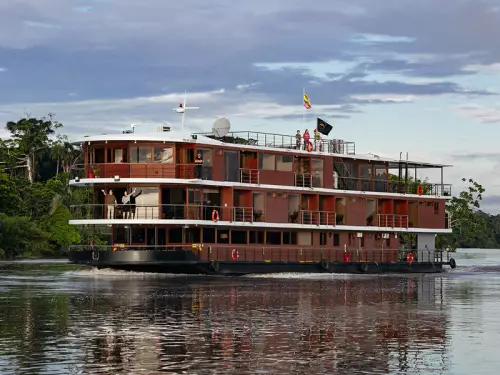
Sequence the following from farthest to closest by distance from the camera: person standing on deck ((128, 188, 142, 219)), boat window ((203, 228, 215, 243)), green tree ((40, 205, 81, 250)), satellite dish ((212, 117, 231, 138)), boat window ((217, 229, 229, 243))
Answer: green tree ((40, 205, 81, 250)), satellite dish ((212, 117, 231, 138)), boat window ((217, 229, 229, 243)), boat window ((203, 228, 215, 243)), person standing on deck ((128, 188, 142, 219))

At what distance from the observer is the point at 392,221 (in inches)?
2371

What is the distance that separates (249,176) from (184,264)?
706 centimetres

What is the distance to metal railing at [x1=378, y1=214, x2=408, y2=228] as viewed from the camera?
59844 mm

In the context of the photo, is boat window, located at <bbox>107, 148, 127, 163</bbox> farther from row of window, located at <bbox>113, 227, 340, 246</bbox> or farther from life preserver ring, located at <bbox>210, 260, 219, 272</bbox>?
life preserver ring, located at <bbox>210, 260, 219, 272</bbox>

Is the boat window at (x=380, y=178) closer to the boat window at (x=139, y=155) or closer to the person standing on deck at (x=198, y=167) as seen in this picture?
the person standing on deck at (x=198, y=167)

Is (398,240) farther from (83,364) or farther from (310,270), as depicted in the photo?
(83,364)

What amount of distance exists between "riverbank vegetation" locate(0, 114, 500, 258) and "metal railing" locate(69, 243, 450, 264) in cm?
2599

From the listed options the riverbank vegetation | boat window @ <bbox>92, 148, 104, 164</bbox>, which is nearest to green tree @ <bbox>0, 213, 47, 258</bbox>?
the riverbank vegetation

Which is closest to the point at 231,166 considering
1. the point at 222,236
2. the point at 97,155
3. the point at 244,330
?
the point at 222,236

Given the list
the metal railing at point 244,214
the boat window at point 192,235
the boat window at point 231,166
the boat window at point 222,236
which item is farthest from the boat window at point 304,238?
the boat window at point 192,235

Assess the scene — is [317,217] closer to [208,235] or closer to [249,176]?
[249,176]

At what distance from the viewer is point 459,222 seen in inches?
4112

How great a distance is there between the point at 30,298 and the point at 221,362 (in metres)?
16.9

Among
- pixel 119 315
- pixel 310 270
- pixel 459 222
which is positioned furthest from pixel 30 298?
pixel 459 222
